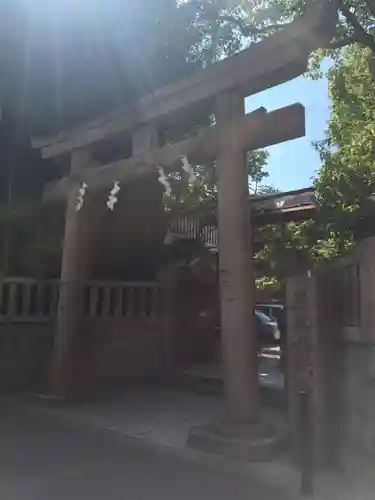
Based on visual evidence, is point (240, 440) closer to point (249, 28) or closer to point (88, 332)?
point (88, 332)

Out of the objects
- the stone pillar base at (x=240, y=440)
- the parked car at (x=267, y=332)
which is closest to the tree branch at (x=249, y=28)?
the stone pillar base at (x=240, y=440)

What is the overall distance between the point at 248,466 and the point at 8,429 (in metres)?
3.08

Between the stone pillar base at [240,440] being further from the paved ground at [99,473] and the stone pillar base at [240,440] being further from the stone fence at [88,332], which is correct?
the stone fence at [88,332]

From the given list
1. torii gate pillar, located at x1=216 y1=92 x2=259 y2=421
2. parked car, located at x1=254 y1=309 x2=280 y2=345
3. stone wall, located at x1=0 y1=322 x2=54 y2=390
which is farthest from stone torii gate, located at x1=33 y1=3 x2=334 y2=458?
parked car, located at x1=254 y1=309 x2=280 y2=345

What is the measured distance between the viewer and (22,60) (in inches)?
433

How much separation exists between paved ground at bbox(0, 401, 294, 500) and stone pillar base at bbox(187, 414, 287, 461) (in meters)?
0.36

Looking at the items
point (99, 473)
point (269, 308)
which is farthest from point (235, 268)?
point (269, 308)

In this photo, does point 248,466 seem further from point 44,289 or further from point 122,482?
point 44,289

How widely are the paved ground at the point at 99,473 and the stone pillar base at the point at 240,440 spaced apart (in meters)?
0.36

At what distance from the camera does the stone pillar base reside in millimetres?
6297

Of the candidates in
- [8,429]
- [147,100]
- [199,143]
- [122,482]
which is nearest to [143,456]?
[122,482]

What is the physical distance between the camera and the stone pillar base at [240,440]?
6.30 m

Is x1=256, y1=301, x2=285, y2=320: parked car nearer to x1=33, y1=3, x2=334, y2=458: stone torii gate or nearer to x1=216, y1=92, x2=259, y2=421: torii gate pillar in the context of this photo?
x1=33, y1=3, x2=334, y2=458: stone torii gate

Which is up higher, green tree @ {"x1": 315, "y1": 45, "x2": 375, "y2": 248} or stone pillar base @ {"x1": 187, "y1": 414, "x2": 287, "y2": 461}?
green tree @ {"x1": 315, "y1": 45, "x2": 375, "y2": 248}
